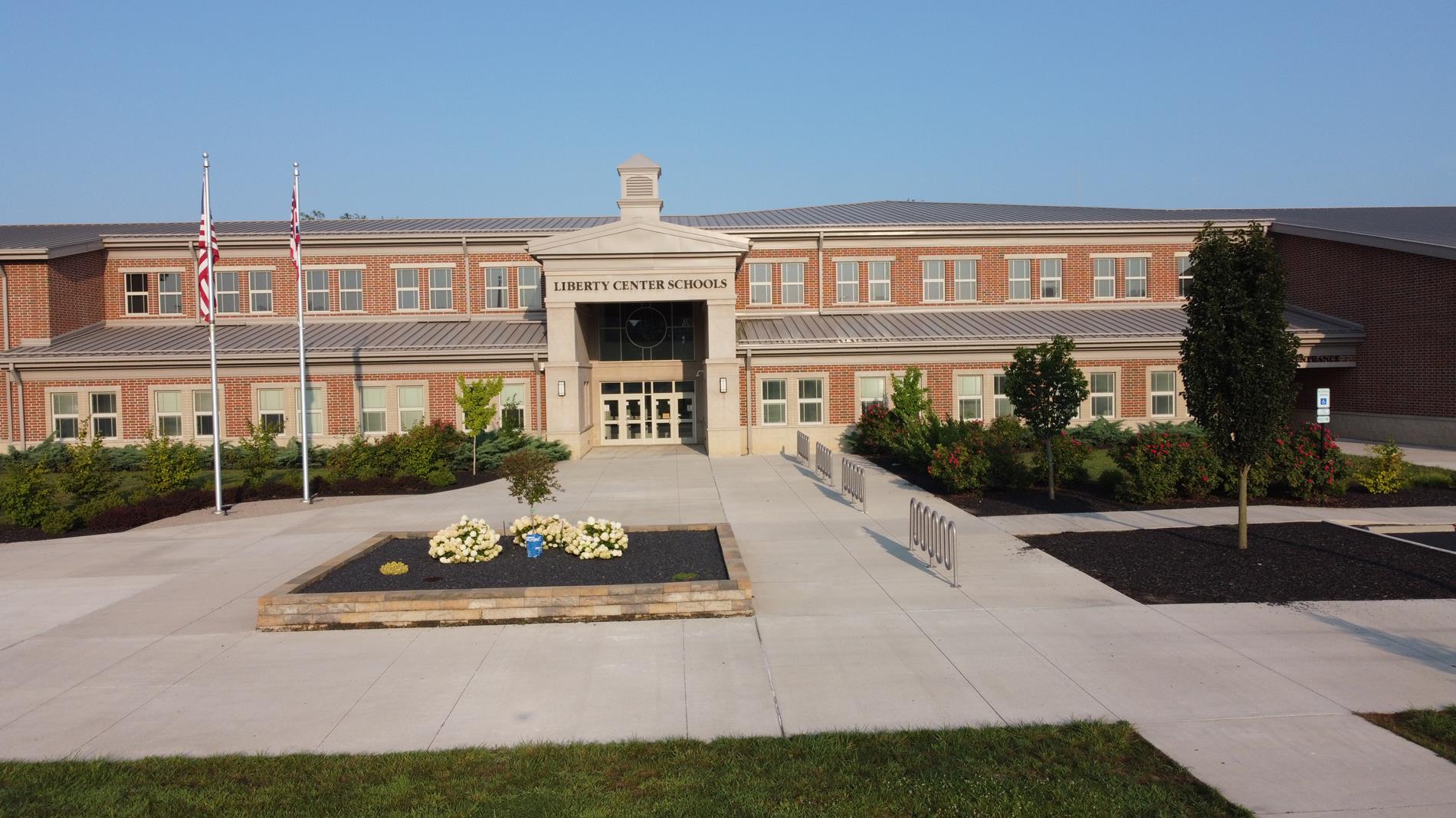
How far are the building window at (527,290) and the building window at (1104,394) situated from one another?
20320 millimetres

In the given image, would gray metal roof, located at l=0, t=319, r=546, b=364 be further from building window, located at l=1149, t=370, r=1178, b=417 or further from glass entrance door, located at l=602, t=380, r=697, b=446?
building window, located at l=1149, t=370, r=1178, b=417

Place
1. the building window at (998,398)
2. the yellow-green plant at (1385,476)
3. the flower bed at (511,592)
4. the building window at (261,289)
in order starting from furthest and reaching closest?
the building window at (261,289), the building window at (998,398), the yellow-green plant at (1385,476), the flower bed at (511,592)

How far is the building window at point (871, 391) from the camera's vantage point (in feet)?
97.4

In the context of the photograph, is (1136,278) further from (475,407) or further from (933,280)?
(475,407)

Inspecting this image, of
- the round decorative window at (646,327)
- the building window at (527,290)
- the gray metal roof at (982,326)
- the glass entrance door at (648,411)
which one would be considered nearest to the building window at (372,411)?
the building window at (527,290)

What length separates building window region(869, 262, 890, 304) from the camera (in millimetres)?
33188

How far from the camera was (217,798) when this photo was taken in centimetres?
568

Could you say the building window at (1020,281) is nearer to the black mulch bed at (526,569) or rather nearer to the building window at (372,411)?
the building window at (372,411)

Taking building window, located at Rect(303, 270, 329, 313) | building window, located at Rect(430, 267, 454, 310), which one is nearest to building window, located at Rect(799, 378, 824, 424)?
building window, located at Rect(430, 267, 454, 310)

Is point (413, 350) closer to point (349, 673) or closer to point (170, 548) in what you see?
point (170, 548)

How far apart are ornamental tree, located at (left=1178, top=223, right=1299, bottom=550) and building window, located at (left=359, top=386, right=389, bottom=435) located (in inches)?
962

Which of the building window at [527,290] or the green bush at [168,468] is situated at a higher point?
the building window at [527,290]

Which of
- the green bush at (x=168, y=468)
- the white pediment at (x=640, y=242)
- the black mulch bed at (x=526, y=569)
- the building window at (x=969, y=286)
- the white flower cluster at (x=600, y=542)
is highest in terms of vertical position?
the white pediment at (x=640, y=242)

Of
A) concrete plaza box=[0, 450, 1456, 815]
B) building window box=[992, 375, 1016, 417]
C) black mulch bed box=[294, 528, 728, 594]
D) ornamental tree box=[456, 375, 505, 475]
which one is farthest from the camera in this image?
building window box=[992, 375, 1016, 417]
